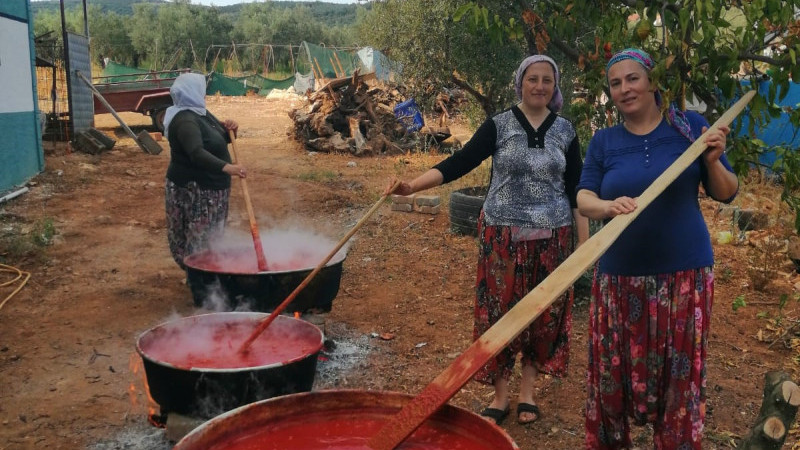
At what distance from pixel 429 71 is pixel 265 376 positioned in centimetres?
696

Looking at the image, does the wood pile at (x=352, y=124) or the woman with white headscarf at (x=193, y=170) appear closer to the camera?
the woman with white headscarf at (x=193, y=170)

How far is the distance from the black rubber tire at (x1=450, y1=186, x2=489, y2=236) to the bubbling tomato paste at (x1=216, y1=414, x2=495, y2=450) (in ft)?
15.9

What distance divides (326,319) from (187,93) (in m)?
1.96

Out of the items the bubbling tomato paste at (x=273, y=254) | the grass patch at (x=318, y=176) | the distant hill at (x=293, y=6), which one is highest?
the distant hill at (x=293, y=6)

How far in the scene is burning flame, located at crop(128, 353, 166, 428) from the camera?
3.36m

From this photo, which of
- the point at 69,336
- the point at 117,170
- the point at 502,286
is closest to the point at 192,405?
the point at 502,286

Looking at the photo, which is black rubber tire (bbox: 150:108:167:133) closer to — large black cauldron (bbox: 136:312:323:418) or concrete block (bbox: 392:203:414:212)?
concrete block (bbox: 392:203:414:212)

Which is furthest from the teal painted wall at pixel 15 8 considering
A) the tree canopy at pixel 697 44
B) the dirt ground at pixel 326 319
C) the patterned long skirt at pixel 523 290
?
the patterned long skirt at pixel 523 290

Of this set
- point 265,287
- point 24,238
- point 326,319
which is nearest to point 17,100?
point 24,238

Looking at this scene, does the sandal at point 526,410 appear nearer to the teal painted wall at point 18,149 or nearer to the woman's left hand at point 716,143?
the woman's left hand at point 716,143

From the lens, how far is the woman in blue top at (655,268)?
2.33 m

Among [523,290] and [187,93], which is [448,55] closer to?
[187,93]

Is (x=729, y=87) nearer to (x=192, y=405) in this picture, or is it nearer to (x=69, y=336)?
(x=192, y=405)

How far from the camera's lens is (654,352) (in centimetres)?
239
